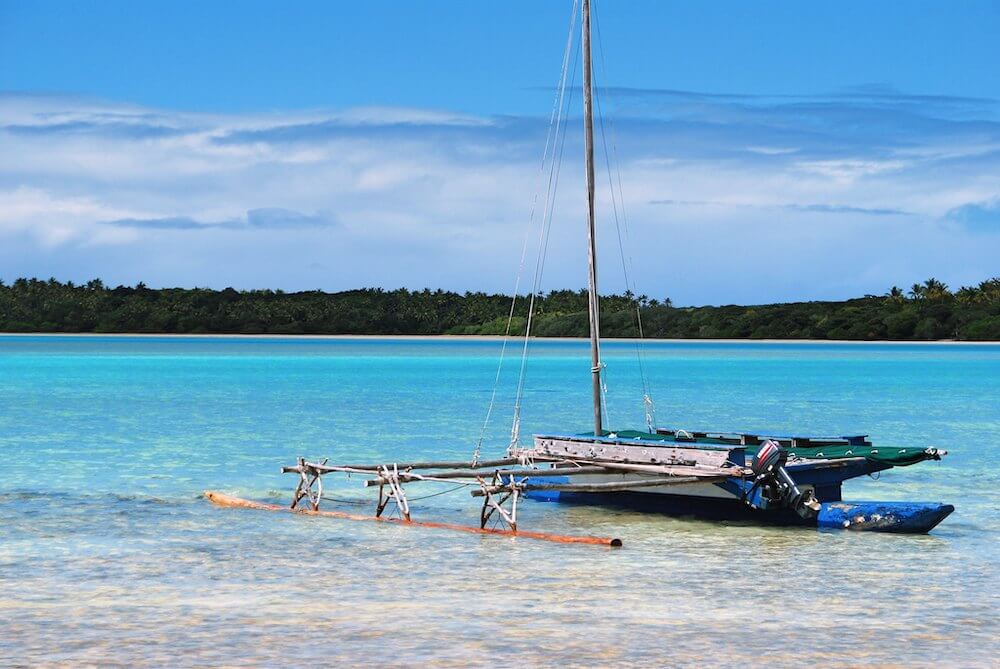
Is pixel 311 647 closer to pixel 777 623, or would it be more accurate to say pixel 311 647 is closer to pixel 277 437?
pixel 777 623

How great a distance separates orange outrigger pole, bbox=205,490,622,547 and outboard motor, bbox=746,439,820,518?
108 inches

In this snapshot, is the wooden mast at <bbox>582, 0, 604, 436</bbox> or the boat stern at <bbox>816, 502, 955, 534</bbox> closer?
the boat stern at <bbox>816, 502, 955, 534</bbox>

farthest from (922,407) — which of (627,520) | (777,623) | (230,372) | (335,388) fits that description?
(230,372)

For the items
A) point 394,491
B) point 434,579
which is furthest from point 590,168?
point 434,579

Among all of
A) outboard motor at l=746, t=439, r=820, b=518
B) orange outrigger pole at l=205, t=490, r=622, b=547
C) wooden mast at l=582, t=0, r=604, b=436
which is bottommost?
orange outrigger pole at l=205, t=490, r=622, b=547

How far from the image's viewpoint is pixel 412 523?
2027cm

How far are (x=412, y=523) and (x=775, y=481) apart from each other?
561cm

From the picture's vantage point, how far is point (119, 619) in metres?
12.9

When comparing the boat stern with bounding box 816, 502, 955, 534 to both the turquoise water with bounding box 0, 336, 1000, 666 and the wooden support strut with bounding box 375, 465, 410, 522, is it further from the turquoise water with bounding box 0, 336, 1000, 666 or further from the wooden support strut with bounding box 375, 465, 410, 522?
the wooden support strut with bounding box 375, 465, 410, 522

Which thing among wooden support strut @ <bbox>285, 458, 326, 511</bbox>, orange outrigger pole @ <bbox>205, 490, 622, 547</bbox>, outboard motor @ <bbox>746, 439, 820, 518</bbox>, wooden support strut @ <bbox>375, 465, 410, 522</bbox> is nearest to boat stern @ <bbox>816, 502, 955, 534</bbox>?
outboard motor @ <bbox>746, 439, 820, 518</bbox>

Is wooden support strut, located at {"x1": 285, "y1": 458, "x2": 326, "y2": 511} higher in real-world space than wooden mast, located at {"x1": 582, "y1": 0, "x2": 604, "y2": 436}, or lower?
lower

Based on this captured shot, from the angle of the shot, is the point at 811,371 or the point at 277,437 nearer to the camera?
the point at 277,437

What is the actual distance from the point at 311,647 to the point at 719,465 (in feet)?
32.4

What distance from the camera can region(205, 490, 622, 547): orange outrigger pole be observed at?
59.4ft
